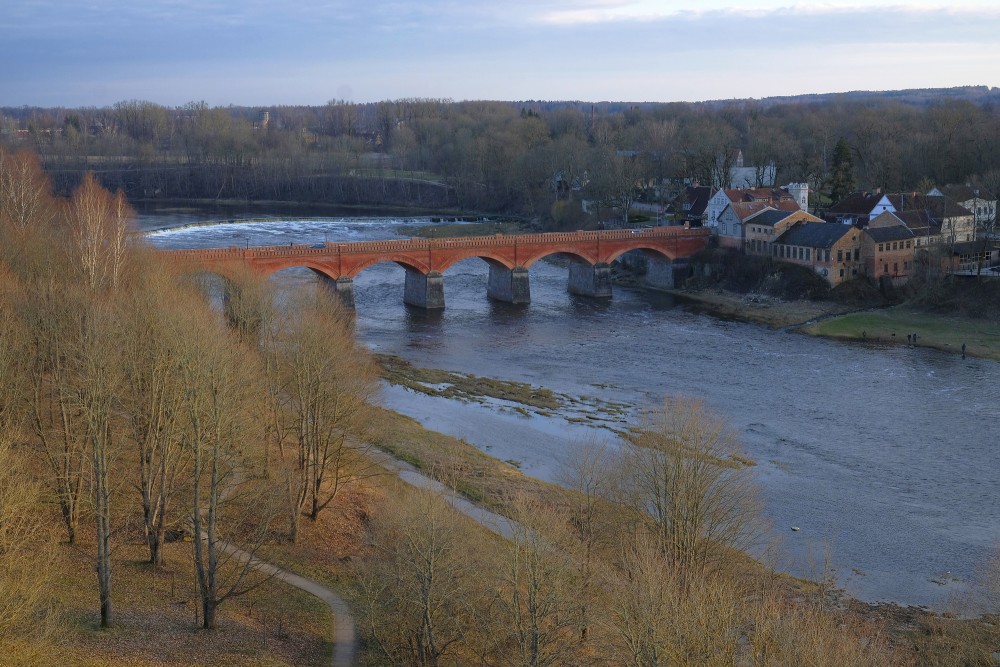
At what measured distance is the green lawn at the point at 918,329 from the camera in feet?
194

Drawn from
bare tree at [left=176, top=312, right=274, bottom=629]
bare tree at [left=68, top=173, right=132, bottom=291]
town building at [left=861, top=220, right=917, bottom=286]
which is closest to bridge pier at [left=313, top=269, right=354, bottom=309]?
bare tree at [left=68, top=173, right=132, bottom=291]

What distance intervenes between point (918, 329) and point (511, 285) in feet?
97.6

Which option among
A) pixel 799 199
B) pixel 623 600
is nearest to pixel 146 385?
pixel 623 600

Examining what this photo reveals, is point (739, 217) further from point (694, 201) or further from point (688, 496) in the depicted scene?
point (688, 496)

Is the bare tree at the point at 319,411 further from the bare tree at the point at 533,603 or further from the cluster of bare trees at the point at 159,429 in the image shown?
the bare tree at the point at 533,603

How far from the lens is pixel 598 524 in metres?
28.4

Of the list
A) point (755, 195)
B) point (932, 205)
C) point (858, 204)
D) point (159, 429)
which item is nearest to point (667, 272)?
point (755, 195)

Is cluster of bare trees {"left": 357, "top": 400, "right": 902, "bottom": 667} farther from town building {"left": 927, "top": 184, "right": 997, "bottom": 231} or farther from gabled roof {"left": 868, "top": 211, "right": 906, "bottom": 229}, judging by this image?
town building {"left": 927, "top": 184, "right": 997, "bottom": 231}

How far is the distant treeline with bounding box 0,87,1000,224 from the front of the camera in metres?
102

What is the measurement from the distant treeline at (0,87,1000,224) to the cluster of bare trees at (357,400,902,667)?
71.2 meters

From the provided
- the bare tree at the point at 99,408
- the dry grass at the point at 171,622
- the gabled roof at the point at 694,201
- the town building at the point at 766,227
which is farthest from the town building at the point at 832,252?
the bare tree at the point at 99,408

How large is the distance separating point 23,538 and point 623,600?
1303cm

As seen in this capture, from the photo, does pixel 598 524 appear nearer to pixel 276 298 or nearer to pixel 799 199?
pixel 276 298

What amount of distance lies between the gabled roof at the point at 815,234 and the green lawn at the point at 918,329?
22.4ft
